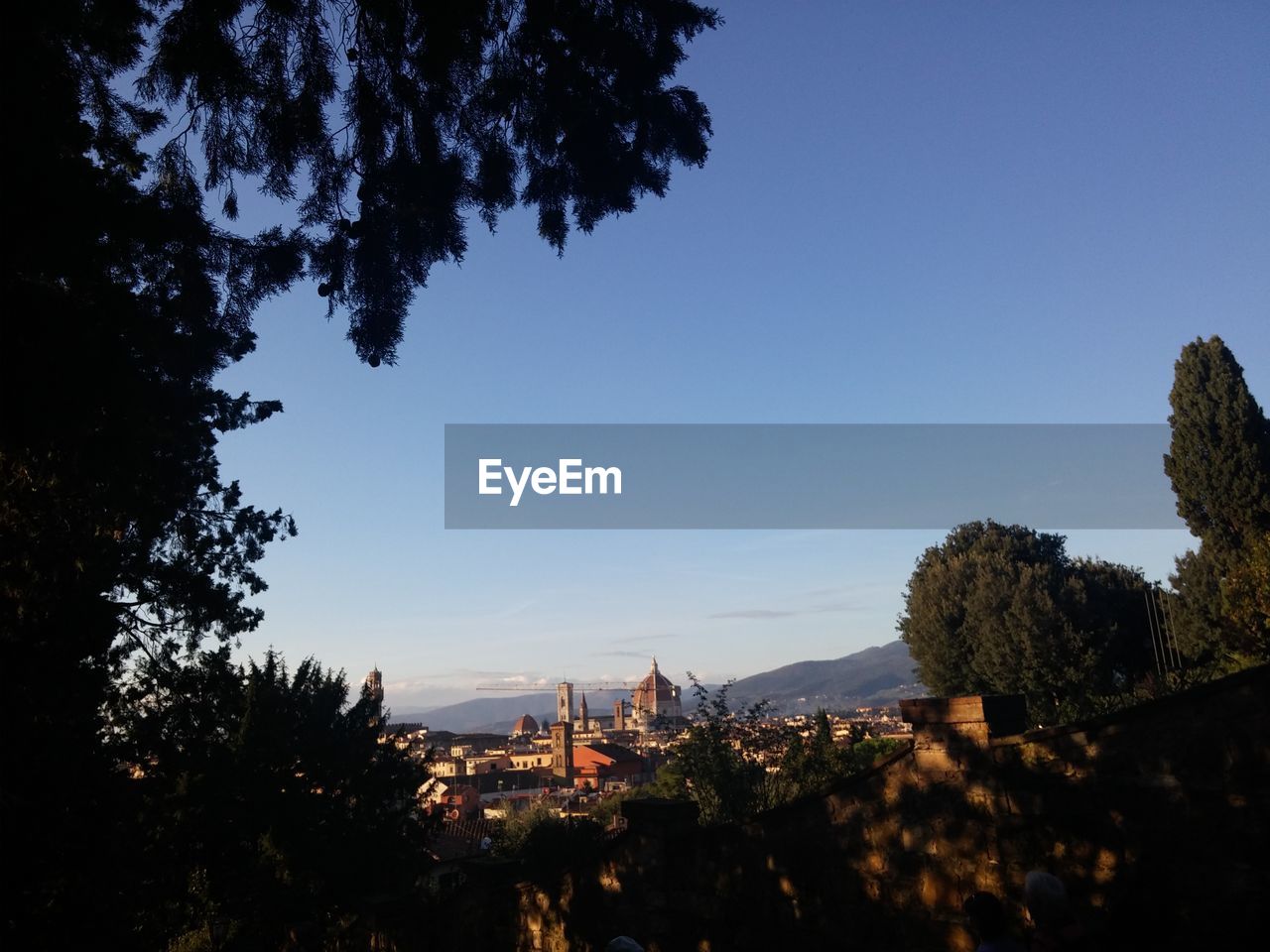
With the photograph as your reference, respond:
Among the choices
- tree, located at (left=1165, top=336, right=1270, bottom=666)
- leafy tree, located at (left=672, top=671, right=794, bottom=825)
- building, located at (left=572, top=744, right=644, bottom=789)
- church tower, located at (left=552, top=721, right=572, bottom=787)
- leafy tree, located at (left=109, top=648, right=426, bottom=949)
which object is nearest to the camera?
leafy tree, located at (left=109, top=648, right=426, bottom=949)

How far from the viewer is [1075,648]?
35281 millimetres

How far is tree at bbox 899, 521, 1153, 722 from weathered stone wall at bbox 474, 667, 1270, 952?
27.5m

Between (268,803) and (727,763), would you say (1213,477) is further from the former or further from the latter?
(268,803)

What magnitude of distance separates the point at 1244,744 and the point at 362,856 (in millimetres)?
17307

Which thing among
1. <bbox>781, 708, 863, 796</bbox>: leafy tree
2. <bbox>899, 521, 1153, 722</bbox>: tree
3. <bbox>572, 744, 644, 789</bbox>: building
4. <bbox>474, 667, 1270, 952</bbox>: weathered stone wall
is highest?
<bbox>899, 521, 1153, 722</bbox>: tree

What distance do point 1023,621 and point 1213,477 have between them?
901 cm

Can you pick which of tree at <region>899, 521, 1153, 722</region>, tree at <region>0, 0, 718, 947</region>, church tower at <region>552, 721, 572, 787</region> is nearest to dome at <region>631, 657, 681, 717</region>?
church tower at <region>552, 721, 572, 787</region>

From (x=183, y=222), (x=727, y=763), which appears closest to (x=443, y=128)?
(x=183, y=222)

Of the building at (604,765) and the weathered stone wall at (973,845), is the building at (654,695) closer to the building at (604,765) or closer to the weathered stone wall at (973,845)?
the building at (604,765)

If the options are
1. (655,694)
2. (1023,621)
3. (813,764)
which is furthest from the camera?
(655,694)

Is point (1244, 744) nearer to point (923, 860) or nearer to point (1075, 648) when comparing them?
point (923, 860)

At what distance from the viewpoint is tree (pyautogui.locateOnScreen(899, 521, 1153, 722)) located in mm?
35062

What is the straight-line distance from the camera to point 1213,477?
31.1 metres

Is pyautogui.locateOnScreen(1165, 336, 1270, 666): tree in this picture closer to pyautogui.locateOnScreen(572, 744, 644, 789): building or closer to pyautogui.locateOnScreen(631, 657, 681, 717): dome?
pyautogui.locateOnScreen(572, 744, 644, 789): building
